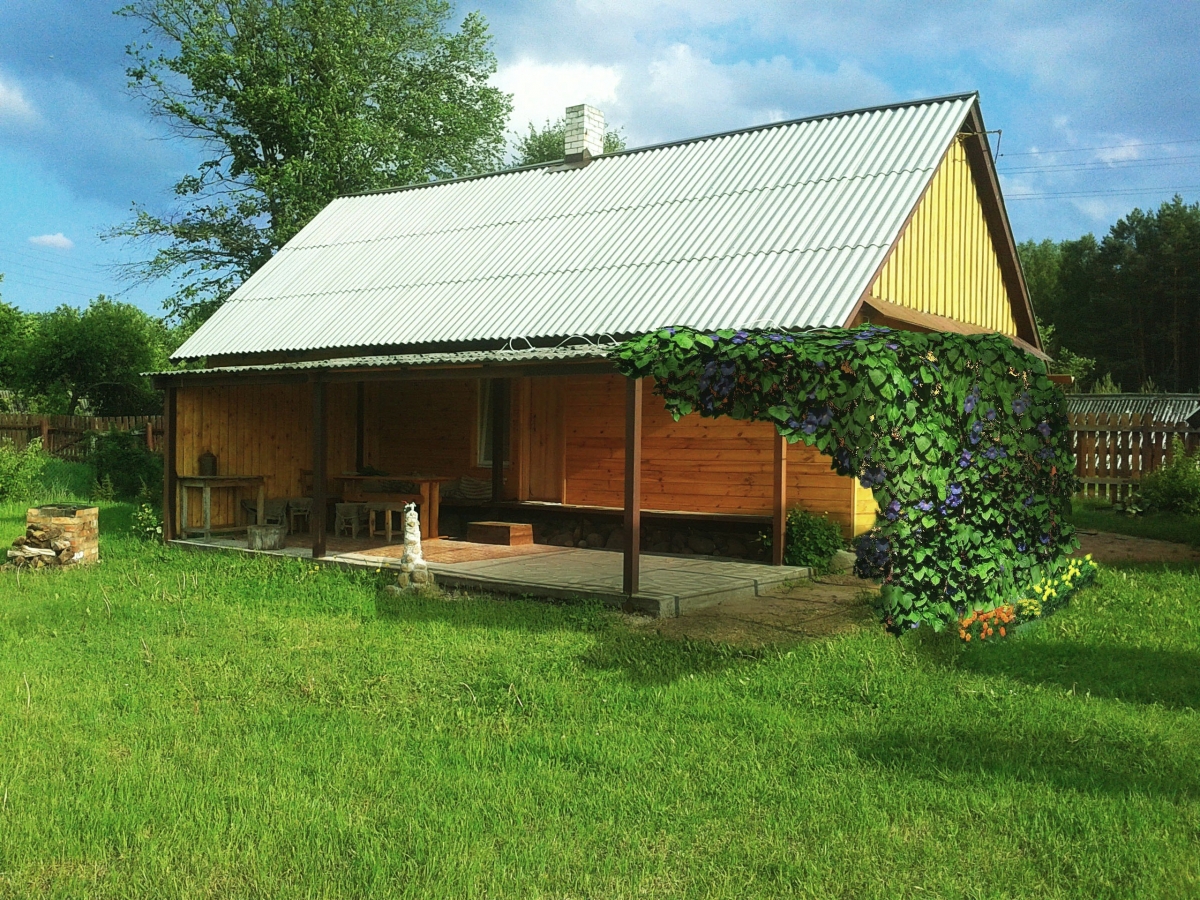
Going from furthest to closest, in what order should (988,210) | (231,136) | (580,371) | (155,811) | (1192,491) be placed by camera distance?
(231,136) → (1192,491) → (988,210) → (580,371) → (155,811)

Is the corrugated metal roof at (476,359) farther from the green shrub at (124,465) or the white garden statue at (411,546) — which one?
the green shrub at (124,465)

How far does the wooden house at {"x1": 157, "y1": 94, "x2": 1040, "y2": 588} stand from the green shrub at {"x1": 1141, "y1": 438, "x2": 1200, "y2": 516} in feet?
9.42

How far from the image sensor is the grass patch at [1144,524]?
14297mm

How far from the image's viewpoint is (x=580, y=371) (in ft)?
31.5

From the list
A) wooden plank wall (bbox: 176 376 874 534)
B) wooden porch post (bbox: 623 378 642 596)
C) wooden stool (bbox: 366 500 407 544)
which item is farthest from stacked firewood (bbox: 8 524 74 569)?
wooden porch post (bbox: 623 378 642 596)

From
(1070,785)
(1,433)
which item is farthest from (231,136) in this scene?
(1070,785)

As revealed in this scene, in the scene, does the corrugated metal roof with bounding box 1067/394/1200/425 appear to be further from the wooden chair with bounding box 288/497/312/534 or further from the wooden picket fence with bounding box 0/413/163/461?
the wooden picket fence with bounding box 0/413/163/461

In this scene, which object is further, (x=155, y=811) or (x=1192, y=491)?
(x=1192, y=491)

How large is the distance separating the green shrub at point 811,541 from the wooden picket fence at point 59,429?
17038 mm

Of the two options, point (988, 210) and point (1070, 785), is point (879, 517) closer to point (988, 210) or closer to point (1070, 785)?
point (1070, 785)

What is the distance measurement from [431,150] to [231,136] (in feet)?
18.4

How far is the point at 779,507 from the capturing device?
11.5 m

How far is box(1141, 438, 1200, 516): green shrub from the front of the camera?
1606cm

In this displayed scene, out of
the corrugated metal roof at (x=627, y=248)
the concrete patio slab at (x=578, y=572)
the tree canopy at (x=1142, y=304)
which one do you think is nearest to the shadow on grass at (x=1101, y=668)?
Result: the concrete patio slab at (x=578, y=572)
